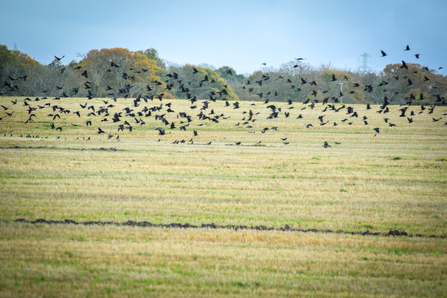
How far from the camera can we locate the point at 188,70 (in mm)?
76000

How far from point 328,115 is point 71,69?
53771 millimetres

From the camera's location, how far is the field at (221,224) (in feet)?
18.1

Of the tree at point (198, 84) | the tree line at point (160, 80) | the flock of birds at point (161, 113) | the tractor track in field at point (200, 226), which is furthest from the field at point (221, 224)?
the tree at point (198, 84)

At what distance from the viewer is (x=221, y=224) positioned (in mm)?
8445

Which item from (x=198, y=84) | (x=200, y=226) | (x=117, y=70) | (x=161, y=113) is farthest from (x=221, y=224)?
(x=198, y=84)

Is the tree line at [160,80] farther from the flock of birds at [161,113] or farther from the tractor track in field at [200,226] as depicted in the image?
the tractor track in field at [200,226]

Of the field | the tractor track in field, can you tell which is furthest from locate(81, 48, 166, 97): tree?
the tractor track in field

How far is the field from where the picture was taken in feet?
18.1

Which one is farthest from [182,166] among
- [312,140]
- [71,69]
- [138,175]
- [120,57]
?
[71,69]

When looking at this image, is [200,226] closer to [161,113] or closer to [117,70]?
[161,113]

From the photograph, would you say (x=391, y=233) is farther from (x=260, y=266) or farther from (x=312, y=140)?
(x=312, y=140)

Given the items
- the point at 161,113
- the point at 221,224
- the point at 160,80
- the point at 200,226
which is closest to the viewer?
the point at 200,226

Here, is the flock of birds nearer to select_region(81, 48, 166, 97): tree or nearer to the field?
the field

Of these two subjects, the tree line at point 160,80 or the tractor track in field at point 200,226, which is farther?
the tree line at point 160,80
